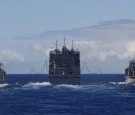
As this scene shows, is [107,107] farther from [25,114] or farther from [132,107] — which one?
[25,114]

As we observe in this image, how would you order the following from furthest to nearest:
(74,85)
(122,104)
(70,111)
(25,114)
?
(74,85) → (122,104) → (70,111) → (25,114)

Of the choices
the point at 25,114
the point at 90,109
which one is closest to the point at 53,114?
the point at 25,114

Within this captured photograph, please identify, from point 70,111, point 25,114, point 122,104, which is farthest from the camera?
point 122,104

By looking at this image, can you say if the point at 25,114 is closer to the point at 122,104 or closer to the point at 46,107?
the point at 46,107

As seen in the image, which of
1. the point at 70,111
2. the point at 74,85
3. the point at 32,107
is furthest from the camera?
the point at 74,85

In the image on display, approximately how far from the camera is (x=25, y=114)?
290ft

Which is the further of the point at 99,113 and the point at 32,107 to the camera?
the point at 32,107

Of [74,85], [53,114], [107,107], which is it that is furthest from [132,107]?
[74,85]

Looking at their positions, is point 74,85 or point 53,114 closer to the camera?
point 53,114

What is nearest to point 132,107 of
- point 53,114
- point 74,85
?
point 53,114

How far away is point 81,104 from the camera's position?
11075cm

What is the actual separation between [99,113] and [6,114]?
14552mm

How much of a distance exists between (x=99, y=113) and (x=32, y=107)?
15.5 metres

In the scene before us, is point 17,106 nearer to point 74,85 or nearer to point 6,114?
point 6,114
